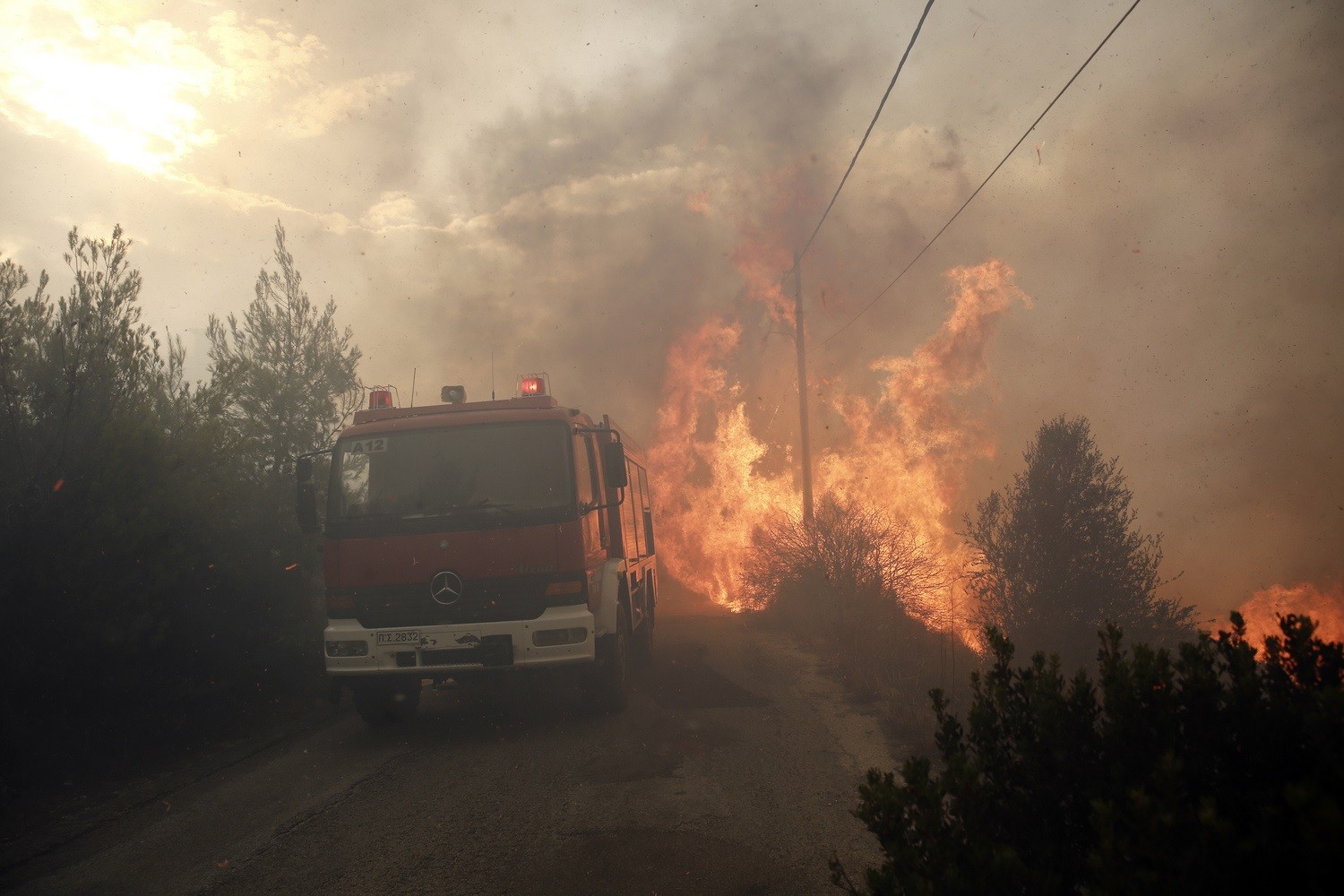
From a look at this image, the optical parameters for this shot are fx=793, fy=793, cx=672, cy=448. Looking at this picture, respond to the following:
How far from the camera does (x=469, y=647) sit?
732 centimetres

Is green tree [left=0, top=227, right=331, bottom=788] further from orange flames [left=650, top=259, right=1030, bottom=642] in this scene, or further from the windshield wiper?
orange flames [left=650, top=259, right=1030, bottom=642]

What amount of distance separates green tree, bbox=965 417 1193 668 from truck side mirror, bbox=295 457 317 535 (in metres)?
13.4

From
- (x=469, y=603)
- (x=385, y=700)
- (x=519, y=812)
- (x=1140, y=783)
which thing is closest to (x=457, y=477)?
(x=469, y=603)

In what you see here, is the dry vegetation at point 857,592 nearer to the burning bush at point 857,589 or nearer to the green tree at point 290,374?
the burning bush at point 857,589

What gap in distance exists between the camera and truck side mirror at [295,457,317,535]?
7.93 metres

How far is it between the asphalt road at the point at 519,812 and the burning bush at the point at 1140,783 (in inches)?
74.0

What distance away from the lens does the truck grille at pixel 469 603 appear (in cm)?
736

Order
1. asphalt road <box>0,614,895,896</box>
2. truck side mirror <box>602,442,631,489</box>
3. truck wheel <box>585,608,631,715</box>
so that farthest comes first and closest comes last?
1. truck side mirror <box>602,442,631,489</box>
2. truck wheel <box>585,608,631,715</box>
3. asphalt road <box>0,614,895,896</box>

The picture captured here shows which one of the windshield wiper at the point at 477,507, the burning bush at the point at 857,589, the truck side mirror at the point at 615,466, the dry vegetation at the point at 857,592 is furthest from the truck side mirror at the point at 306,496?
the burning bush at the point at 857,589

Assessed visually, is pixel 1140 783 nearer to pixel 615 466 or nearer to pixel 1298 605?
pixel 615 466

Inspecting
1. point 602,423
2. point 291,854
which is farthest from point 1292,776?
point 602,423

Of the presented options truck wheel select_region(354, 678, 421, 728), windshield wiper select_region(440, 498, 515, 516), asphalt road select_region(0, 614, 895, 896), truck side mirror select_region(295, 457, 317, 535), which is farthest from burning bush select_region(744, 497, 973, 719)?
truck side mirror select_region(295, 457, 317, 535)

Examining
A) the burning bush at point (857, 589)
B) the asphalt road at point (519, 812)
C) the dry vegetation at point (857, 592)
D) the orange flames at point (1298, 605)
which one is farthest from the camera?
the orange flames at point (1298, 605)

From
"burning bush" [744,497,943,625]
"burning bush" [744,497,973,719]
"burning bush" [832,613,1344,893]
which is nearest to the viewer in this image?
"burning bush" [832,613,1344,893]
